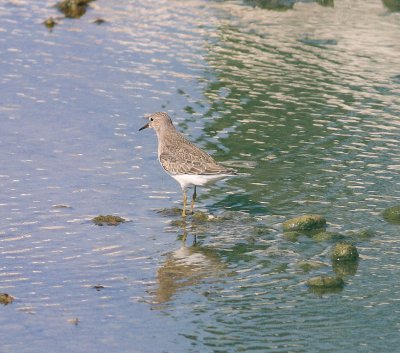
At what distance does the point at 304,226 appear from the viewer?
15.4 metres

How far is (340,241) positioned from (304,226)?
649mm

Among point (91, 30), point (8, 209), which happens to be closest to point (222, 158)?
point (8, 209)

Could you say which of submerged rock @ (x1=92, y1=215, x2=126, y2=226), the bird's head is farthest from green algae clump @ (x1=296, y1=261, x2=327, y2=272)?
the bird's head

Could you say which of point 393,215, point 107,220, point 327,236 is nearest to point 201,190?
point 107,220

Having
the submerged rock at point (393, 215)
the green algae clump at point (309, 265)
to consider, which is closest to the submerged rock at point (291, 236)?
the green algae clump at point (309, 265)

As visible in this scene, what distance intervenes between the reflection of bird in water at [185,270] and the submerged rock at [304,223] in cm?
132

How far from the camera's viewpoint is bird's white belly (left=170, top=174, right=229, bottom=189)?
52.4 feet

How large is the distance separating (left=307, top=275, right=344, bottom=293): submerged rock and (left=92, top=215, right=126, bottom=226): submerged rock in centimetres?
350

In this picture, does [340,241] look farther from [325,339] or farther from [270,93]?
[270,93]

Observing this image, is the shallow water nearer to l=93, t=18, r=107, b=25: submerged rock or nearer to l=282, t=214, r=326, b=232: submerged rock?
l=282, t=214, r=326, b=232: submerged rock

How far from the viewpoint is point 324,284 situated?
13.4m

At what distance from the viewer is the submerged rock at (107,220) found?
1558 centimetres

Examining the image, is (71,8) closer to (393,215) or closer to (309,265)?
(393,215)

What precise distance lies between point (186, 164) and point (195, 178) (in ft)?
0.98
